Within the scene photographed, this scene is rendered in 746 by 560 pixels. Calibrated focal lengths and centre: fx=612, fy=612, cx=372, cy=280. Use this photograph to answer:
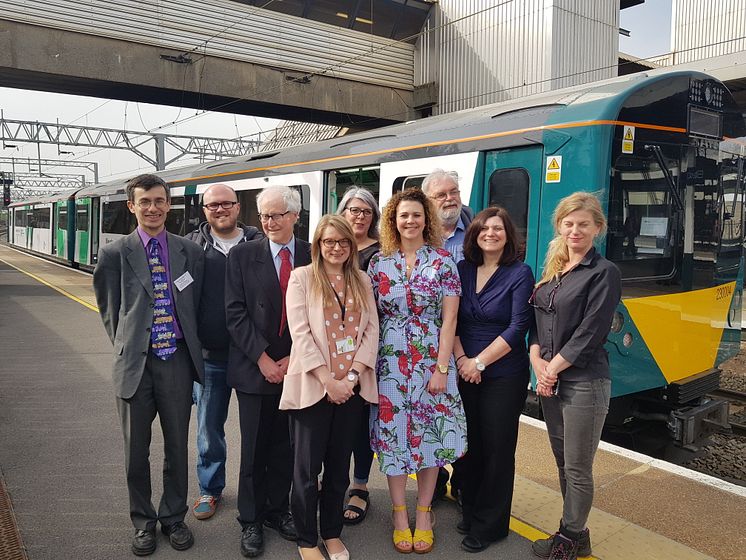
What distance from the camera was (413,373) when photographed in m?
3.09

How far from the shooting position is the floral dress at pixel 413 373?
3.08m

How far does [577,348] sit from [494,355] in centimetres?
41

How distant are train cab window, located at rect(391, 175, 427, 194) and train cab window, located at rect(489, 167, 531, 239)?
3.16 feet

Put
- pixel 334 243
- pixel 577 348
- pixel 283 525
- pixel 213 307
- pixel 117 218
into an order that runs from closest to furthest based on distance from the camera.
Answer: pixel 577 348 < pixel 334 243 < pixel 283 525 < pixel 213 307 < pixel 117 218

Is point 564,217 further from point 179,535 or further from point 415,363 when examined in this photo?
point 179,535

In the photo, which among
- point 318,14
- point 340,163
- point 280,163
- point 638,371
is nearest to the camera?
point 638,371

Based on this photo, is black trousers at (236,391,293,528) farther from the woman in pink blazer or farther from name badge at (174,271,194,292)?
name badge at (174,271,194,292)

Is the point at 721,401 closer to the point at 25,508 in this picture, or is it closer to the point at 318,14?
the point at 25,508

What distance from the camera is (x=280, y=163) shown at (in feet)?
27.7

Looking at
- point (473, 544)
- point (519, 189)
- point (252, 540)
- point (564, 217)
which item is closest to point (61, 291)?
point (519, 189)

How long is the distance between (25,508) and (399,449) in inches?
87.4

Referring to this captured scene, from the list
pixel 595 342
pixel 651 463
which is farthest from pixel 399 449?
pixel 651 463

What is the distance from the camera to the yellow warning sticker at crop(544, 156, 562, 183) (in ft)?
15.6

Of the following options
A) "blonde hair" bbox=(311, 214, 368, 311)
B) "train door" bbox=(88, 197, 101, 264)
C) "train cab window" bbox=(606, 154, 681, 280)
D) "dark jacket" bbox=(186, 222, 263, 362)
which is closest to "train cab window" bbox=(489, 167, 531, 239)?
"train cab window" bbox=(606, 154, 681, 280)
